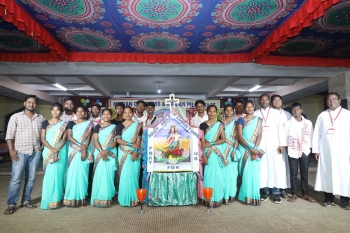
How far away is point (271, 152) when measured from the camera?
361cm

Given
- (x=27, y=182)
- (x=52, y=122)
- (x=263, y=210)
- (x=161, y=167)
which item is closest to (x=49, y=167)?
(x=27, y=182)

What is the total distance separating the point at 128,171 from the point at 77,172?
26.4 inches

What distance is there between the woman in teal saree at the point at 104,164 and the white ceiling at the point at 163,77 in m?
2.43

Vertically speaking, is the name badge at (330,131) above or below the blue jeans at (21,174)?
above

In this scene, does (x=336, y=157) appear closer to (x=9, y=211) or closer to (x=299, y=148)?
(x=299, y=148)

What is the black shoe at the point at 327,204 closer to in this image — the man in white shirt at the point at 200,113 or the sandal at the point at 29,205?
the man in white shirt at the point at 200,113

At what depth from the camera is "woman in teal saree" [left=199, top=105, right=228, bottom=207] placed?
3.15m

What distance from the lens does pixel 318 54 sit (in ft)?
17.0

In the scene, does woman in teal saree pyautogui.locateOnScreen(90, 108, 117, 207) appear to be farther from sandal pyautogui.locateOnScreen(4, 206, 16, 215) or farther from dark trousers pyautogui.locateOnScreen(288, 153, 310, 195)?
dark trousers pyautogui.locateOnScreen(288, 153, 310, 195)

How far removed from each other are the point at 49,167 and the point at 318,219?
3.34 m

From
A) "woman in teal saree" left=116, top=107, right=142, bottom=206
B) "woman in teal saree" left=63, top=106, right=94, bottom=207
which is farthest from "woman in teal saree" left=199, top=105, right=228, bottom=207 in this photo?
"woman in teal saree" left=63, top=106, right=94, bottom=207

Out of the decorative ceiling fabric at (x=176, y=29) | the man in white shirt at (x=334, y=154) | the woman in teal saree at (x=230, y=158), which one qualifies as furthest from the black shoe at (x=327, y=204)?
the decorative ceiling fabric at (x=176, y=29)

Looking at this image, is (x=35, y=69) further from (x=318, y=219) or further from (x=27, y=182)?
(x=318, y=219)

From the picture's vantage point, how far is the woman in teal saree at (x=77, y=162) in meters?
3.11
